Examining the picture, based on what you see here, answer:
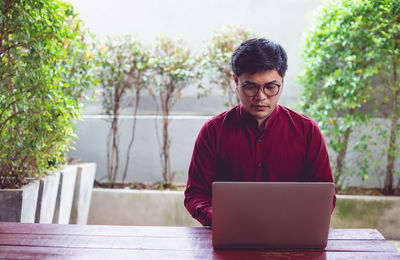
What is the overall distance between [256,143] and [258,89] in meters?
0.28

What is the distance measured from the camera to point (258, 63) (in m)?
1.71

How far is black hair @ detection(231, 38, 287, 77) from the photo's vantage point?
171cm

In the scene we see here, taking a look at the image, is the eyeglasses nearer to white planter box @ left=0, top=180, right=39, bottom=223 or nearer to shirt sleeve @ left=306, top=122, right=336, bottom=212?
shirt sleeve @ left=306, top=122, right=336, bottom=212

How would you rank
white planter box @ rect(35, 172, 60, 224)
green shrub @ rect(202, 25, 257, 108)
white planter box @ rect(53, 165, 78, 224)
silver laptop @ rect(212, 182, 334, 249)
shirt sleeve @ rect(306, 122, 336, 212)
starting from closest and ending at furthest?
silver laptop @ rect(212, 182, 334, 249)
shirt sleeve @ rect(306, 122, 336, 212)
white planter box @ rect(35, 172, 60, 224)
white planter box @ rect(53, 165, 78, 224)
green shrub @ rect(202, 25, 257, 108)

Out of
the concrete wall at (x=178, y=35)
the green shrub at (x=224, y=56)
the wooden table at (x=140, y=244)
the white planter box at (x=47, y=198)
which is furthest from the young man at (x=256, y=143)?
the concrete wall at (x=178, y=35)

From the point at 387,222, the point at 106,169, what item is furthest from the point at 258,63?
the point at 106,169

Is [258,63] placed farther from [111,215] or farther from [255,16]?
[255,16]

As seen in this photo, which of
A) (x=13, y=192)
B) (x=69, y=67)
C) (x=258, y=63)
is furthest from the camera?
(x=69, y=67)

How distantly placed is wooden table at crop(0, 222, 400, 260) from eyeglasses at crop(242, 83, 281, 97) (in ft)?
2.02

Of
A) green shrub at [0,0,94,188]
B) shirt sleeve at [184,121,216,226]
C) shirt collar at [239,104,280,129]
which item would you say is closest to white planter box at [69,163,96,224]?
green shrub at [0,0,94,188]

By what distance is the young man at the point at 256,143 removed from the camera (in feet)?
5.75

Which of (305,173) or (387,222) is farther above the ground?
(305,173)

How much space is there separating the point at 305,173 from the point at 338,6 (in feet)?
7.27

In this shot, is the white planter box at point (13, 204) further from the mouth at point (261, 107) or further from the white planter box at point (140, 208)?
the mouth at point (261, 107)
